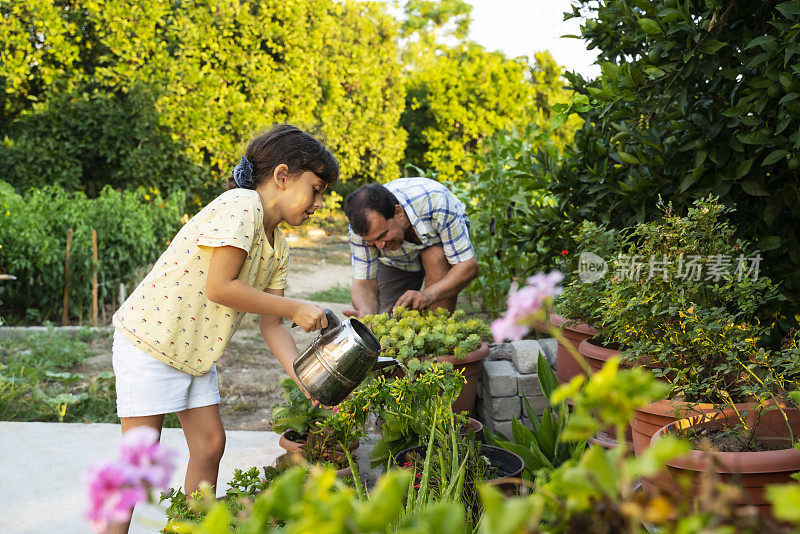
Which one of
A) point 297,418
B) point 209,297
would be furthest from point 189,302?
point 297,418

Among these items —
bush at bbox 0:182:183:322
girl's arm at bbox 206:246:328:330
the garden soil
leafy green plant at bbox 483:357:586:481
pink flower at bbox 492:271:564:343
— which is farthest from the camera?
bush at bbox 0:182:183:322

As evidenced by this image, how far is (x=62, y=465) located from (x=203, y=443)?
3.27 feet

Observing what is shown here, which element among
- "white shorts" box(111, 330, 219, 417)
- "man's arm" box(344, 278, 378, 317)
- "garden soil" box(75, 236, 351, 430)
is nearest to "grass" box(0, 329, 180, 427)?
"garden soil" box(75, 236, 351, 430)

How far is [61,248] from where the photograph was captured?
5574 millimetres

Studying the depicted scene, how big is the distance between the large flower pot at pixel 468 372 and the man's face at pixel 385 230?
65cm

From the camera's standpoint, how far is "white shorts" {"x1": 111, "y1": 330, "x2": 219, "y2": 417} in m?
1.99

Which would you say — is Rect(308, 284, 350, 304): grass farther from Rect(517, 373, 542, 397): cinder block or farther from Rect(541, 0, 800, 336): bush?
Rect(541, 0, 800, 336): bush

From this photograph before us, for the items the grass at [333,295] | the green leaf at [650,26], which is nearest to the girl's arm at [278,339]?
the green leaf at [650,26]

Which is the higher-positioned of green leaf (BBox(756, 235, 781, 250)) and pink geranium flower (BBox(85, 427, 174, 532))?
green leaf (BBox(756, 235, 781, 250))

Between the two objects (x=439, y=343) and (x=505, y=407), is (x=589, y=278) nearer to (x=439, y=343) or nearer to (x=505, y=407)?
(x=439, y=343)

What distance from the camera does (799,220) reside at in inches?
81.9

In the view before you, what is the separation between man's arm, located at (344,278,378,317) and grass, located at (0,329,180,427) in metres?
1.13

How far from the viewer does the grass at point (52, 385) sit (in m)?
3.52

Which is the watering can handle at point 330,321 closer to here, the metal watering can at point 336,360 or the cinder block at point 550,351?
the metal watering can at point 336,360
